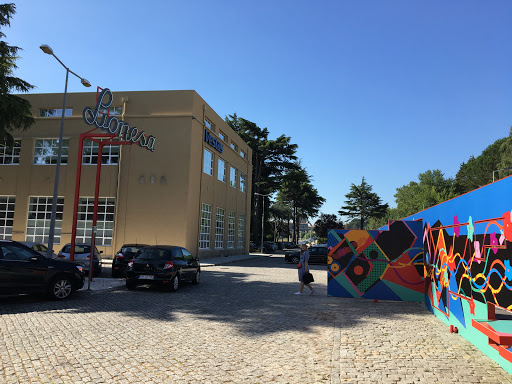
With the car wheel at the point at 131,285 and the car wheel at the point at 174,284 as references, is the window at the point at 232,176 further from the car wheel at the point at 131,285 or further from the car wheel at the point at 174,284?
the car wheel at the point at 174,284

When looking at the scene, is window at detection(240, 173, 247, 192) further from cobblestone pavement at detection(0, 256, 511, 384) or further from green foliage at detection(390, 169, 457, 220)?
green foliage at detection(390, 169, 457, 220)

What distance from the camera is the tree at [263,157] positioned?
55156mm

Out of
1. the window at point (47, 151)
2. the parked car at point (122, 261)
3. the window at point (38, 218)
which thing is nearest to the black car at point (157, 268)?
the parked car at point (122, 261)

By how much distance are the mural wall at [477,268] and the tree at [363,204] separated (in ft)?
277

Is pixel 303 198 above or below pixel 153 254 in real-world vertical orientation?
above

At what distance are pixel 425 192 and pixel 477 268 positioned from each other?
76.3 m

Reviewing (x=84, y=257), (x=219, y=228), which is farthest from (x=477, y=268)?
(x=219, y=228)

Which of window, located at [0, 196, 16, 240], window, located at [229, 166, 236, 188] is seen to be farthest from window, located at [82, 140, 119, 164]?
window, located at [229, 166, 236, 188]

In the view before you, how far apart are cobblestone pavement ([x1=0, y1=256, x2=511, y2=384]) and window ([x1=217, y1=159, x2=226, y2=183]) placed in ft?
80.7

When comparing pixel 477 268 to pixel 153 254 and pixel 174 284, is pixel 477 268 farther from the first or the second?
pixel 153 254

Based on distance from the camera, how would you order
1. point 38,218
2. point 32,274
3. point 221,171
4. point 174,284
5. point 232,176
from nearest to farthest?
point 32,274 → point 174,284 → point 38,218 → point 221,171 → point 232,176

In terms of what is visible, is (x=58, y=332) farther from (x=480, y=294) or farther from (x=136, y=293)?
(x=480, y=294)

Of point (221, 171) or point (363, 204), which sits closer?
point (221, 171)

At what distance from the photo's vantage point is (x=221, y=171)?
3556 centimetres
